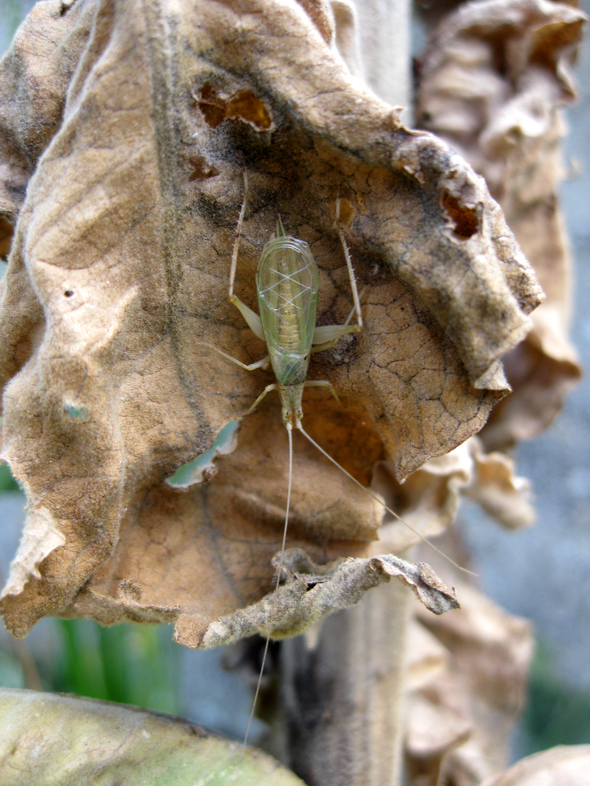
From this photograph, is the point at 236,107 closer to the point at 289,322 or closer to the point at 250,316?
the point at 250,316

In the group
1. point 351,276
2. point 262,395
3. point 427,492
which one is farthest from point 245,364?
point 427,492

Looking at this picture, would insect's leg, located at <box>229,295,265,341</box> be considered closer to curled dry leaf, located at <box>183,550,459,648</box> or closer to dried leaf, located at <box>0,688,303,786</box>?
curled dry leaf, located at <box>183,550,459,648</box>

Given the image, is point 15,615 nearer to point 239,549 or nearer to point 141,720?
point 141,720

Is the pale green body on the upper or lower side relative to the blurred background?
upper

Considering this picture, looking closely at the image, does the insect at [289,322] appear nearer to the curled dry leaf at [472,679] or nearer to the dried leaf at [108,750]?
the dried leaf at [108,750]

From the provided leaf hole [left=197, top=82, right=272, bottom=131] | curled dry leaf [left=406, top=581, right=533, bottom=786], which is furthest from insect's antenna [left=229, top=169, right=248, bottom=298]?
curled dry leaf [left=406, top=581, right=533, bottom=786]

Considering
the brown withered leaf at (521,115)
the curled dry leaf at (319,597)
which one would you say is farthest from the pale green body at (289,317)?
the brown withered leaf at (521,115)

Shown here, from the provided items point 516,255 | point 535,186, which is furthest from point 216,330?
point 535,186
